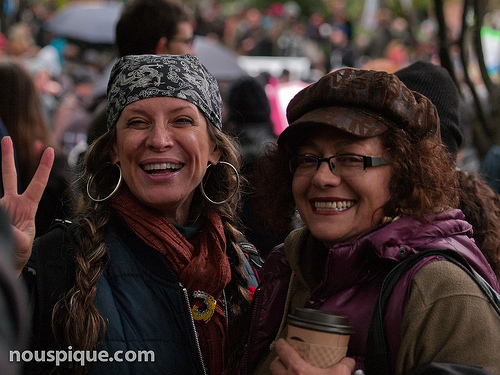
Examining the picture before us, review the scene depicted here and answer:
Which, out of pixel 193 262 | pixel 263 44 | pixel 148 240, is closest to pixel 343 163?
pixel 193 262

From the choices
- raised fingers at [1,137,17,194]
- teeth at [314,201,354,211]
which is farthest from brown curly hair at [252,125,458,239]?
raised fingers at [1,137,17,194]

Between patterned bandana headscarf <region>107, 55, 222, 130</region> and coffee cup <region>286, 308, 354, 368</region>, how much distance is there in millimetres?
1161

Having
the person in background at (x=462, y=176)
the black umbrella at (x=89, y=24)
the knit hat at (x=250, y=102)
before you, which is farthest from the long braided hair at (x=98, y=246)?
the black umbrella at (x=89, y=24)

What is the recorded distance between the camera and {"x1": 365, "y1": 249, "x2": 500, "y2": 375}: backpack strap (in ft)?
6.02

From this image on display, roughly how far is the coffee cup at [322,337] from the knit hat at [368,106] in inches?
24.4

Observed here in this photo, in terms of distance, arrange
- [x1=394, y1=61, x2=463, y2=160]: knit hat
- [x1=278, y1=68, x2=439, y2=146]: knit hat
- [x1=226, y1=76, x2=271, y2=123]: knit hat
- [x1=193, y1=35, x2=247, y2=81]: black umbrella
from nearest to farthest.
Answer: [x1=278, y1=68, x2=439, y2=146]: knit hat
[x1=394, y1=61, x2=463, y2=160]: knit hat
[x1=226, y1=76, x2=271, y2=123]: knit hat
[x1=193, y1=35, x2=247, y2=81]: black umbrella

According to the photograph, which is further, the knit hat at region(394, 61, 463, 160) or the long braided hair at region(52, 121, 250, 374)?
the knit hat at region(394, 61, 463, 160)

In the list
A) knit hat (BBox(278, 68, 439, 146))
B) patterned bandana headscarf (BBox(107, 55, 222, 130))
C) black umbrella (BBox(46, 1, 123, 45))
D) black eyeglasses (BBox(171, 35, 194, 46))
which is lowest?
knit hat (BBox(278, 68, 439, 146))

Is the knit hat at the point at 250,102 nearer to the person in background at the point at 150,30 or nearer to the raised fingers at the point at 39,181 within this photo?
the person in background at the point at 150,30

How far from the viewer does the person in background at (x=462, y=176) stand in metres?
2.65

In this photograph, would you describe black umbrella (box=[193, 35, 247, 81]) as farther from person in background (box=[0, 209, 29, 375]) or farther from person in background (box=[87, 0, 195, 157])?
Result: person in background (box=[0, 209, 29, 375])

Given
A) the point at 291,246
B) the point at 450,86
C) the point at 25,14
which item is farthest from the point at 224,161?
the point at 25,14

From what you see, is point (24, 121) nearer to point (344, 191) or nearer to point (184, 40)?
point (184, 40)

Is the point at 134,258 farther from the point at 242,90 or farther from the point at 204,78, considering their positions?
the point at 242,90
